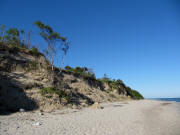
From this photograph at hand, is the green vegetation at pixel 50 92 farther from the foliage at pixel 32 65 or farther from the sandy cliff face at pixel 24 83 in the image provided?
the foliage at pixel 32 65

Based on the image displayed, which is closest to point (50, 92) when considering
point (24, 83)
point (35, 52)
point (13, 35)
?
point (24, 83)

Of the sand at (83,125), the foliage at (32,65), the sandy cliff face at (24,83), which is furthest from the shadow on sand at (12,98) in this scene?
the foliage at (32,65)

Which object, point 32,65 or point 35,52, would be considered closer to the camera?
point 32,65

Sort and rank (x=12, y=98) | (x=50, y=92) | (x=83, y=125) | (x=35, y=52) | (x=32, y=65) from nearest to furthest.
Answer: (x=83, y=125) → (x=12, y=98) → (x=50, y=92) → (x=32, y=65) → (x=35, y=52)

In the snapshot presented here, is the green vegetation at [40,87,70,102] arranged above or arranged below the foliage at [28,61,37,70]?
below

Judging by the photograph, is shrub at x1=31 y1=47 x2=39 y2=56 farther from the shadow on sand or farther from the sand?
the sand

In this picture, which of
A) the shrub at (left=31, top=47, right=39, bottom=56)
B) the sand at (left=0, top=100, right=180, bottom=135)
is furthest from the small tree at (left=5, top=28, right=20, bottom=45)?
the sand at (left=0, top=100, right=180, bottom=135)

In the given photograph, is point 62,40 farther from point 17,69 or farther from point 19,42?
A: point 19,42

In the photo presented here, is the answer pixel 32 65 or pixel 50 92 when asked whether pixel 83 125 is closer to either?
pixel 50 92

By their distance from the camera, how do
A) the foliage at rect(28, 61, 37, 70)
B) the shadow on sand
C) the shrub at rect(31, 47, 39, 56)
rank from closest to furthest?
1. the shadow on sand
2. the foliage at rect(28, 61, 37, 70)
3. the shrub at rect(31, 47, 39, 56)

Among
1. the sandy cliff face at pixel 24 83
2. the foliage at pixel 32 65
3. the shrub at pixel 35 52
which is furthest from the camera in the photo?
the shrub at pixel 35 52

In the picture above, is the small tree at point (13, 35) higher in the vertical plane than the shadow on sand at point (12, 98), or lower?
higher

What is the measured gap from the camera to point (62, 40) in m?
18.2

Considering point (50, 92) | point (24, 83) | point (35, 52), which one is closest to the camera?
point (24, 83)
